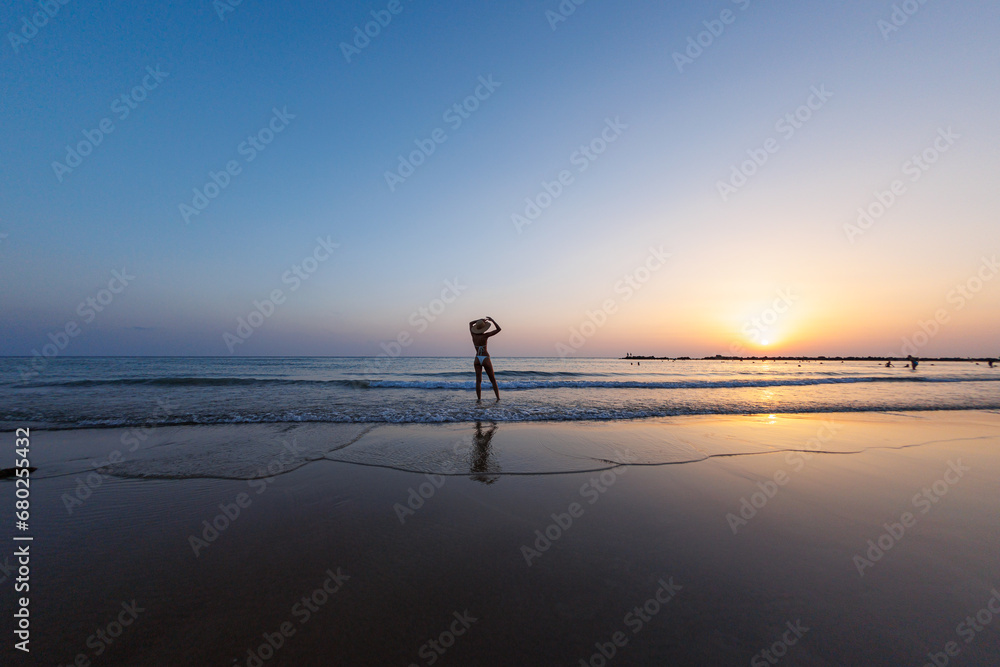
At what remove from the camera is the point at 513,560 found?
9.25ft

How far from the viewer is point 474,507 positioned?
153 inches

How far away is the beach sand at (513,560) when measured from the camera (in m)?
1.96

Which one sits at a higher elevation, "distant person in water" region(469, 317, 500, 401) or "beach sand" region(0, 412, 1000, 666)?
"distant person in water" region(469, 317, 500, 401)

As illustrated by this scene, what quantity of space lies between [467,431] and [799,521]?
5612mm

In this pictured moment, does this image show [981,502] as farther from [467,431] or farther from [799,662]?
[467,431]

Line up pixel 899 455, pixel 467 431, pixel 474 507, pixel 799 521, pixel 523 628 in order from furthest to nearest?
pixel 467 431
pixel 899 455
pixel 474 507
pixel 799 521
pixel 523 628

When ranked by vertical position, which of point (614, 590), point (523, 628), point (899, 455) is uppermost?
point (899, 455)

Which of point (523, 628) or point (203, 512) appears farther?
point (203, 512)

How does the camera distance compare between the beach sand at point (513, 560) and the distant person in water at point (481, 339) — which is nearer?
the beach sand at point (513, 560)

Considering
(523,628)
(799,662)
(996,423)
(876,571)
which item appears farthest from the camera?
(996,423)

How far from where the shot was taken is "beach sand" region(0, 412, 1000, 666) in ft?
6.44

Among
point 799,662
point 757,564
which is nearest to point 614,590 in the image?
point 799,662

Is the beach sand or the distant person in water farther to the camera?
the distant person in water

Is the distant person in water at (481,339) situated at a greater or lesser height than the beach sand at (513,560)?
greater
